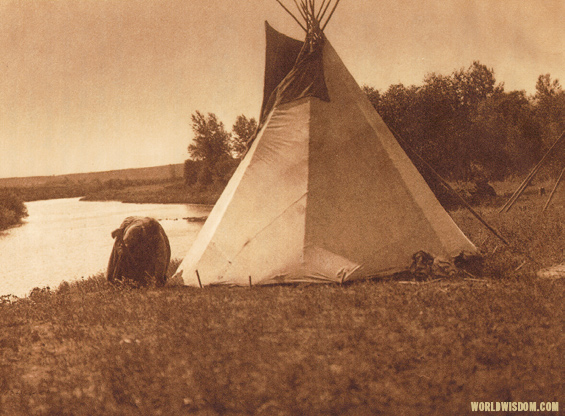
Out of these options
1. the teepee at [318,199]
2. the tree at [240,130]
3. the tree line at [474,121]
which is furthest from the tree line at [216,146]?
the teepee at [318,199]

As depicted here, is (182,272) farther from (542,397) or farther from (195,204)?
(195,204)

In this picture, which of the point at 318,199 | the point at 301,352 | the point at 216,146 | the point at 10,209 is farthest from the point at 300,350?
the point at 216,146

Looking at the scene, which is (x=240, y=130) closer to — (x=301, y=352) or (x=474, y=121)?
(x=474, y=121)

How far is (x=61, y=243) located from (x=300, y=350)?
58.8 ft

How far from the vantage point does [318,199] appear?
7.65 meters

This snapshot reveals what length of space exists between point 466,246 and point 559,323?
318 centimetres

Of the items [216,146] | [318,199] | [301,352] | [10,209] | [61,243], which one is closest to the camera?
[301,352]

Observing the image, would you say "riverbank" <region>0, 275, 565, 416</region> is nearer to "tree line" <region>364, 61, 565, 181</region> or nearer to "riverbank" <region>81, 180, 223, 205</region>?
"tree line" <region>364, 61, 565, 181</region>

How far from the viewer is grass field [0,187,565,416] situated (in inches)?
143

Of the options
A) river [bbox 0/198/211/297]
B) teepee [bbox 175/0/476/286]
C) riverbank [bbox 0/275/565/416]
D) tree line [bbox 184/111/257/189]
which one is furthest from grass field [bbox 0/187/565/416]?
tree line [bbox 184/111/257/189]

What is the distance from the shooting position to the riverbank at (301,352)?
11.9 feet

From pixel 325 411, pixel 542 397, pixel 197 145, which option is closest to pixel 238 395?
pixel 325 411

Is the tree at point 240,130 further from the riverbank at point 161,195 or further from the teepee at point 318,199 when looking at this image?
the teepee at point 318,199

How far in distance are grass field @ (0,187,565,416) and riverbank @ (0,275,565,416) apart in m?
0.01
